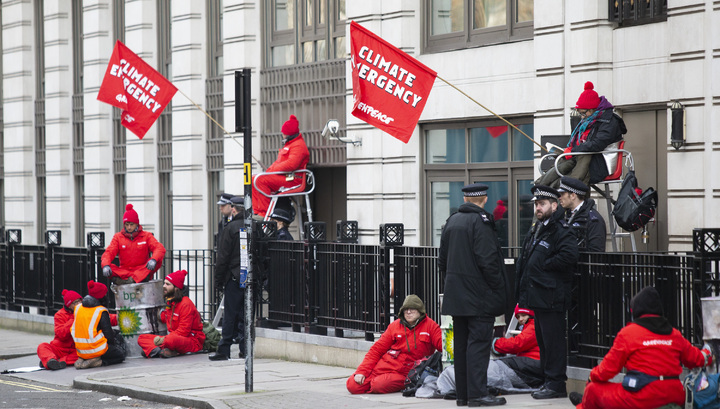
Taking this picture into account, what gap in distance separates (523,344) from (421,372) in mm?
1051

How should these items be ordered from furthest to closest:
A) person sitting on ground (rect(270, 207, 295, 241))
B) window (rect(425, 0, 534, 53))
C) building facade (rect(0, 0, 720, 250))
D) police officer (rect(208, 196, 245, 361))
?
person sitting on ground (rect(270, 207, 295, 241)), window (rect(425, 0, 534, 53)), police officer (rect(208, 196, 245, 361)), building facade (rect(0, 0, 720, 250))

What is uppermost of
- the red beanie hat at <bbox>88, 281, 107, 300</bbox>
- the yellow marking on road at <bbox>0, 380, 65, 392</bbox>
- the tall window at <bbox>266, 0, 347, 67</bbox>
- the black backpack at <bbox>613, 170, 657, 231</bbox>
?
the tall window at <bbox>266, 0, 347, 67</bbox>

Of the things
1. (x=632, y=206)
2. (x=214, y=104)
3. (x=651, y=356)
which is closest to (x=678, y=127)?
(x=632, y=206)

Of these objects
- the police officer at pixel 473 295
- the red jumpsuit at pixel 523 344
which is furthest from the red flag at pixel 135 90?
the police officer at pixel 473 295

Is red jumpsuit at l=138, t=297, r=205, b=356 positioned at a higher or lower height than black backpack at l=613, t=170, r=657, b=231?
lower

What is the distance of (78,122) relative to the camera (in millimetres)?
26484

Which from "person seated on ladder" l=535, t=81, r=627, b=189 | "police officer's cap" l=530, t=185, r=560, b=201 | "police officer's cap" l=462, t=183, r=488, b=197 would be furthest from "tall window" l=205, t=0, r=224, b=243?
"police officer's cap" l=530, t=185, r=560, b=201

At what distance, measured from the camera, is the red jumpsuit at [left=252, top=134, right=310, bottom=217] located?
18.3m

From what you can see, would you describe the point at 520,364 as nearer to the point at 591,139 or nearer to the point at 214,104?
the point at 591,139

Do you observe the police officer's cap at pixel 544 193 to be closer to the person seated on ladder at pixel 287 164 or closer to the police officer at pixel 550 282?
the police officer at pixel 550 282

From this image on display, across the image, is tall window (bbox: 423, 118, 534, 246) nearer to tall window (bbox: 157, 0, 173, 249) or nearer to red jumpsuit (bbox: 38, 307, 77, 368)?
red jumpsuit (bbox: 38, 307, 77, 368)

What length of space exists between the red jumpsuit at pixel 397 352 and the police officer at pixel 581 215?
1.78m

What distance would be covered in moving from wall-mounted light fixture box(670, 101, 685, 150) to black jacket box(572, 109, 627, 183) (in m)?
0.75

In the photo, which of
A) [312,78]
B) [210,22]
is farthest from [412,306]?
[210,22]
